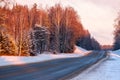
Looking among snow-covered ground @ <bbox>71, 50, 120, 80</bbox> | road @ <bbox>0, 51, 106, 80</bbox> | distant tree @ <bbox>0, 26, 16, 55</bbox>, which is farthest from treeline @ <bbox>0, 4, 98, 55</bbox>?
snow-covered ground @ <bbox>71, 50, 120, 80</bbox>

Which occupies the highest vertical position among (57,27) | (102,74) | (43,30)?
(57,27)

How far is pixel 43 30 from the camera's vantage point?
75062mm

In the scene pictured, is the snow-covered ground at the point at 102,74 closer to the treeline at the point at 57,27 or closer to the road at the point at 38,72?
the road at the point at 38,72

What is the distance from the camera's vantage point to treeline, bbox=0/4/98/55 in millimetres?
64500

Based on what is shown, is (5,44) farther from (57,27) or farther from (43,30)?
(57,27)

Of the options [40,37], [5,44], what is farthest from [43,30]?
[5,44]

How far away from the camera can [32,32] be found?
7275 cm

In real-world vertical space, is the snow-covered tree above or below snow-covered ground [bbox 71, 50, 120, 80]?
above

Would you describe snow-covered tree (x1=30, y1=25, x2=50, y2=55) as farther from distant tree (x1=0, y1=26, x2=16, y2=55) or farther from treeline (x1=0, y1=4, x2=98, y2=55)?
distant tree (x1=0, y1=26, x2=16, y2=55)

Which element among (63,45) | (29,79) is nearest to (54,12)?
(63,45)

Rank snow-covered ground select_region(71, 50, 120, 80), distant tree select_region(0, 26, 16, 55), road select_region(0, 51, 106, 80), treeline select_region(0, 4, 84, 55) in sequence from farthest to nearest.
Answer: treeline select_region(0, 4, 84, 55) → distant tree select_region(0, 26, 16, 55) → snow-covered ground select_region(71, 50, 120, 80) → road select_region(0, 51, 106, 80)

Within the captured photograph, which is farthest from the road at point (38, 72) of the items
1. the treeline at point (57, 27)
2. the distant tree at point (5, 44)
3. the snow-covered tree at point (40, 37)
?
the treeline at point (57, 27)

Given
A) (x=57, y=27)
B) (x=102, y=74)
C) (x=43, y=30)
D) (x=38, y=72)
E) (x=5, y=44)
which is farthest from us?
(x=57, y=27)

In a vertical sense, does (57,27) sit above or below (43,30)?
above
